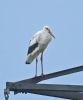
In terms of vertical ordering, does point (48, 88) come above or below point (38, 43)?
below

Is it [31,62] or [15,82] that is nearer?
[15,82]

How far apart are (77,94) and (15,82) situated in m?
1.57

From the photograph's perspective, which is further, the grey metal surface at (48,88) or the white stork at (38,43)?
the white stork at (38,43)

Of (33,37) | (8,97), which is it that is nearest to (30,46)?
→ (33,37)

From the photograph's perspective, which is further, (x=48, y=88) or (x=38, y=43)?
(x=38, y=43)

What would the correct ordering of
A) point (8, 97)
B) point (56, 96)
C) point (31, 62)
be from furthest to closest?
point (31, 62)
point (56, 96)
point (8, 97)

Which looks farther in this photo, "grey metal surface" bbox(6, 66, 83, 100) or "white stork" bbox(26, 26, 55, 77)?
"white stork" bbox(26, 26, 55, 77)

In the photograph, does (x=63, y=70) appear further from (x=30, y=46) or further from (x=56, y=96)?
(x=30, y=46)

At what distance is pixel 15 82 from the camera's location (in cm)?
1365

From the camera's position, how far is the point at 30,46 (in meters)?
19.7

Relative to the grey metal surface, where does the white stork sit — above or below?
above

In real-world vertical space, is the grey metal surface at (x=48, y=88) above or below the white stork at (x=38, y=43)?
below

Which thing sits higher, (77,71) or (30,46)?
(30,46)

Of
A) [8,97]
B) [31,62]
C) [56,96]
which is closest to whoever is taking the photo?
[8,97]
